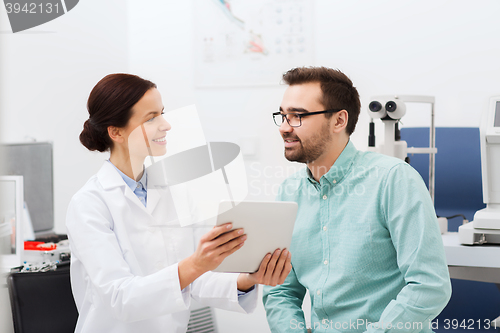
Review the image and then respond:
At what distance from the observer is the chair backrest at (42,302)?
1326mm

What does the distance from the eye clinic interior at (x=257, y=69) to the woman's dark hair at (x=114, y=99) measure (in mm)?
967

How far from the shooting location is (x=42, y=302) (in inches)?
53.6

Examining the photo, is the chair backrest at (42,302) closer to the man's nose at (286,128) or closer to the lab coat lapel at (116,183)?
the lab coat lapel at (116,183)

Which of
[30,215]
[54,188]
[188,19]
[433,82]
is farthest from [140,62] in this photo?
[433,82]

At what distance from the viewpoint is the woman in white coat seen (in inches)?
39.1

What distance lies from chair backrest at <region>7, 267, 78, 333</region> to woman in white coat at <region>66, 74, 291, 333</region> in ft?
0.83

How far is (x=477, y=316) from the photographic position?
5.58 feet

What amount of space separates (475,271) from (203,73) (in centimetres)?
175

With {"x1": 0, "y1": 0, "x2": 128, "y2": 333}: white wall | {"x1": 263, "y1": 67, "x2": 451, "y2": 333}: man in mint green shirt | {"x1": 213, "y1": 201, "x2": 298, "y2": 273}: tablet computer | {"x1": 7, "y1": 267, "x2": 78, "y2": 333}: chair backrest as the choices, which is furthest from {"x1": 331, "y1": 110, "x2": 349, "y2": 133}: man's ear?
{"x1": 0, "y1": 0, "x2": 128, "y2": 333}: white wall

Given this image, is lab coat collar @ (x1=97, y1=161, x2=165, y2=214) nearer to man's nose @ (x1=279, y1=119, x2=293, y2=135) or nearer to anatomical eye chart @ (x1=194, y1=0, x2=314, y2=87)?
man's nose @ (x1=279, y1=119, x2=293, y2=135)

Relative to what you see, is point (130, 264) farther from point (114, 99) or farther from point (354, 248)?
point (354, 248)

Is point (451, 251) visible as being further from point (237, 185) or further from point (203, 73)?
point (203, 73)

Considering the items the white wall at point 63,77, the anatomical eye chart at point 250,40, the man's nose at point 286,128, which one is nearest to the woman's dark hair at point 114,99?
the man's nose at point 286,128

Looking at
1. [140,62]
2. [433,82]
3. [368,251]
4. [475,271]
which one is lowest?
[475,271]
